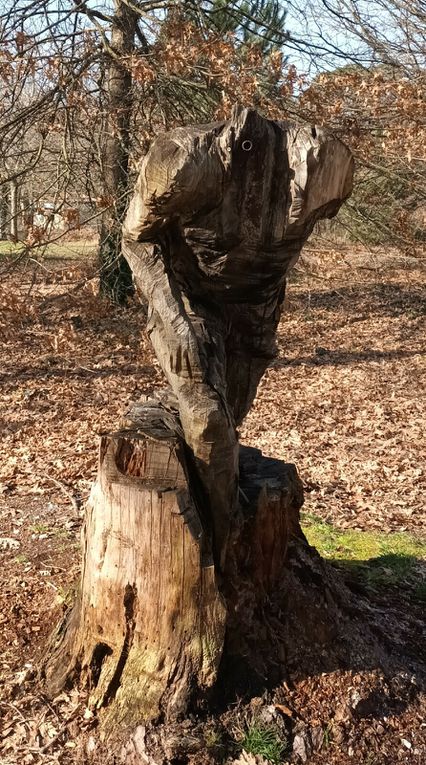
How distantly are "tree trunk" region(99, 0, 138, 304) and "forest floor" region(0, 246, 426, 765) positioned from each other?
625mm

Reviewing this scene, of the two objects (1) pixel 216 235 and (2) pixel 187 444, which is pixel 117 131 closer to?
(1) pixel 216 235

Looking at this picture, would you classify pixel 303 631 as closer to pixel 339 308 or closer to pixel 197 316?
pixel 197 316

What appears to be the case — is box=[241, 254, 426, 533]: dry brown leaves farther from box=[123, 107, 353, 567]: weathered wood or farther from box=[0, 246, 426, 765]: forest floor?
box=[123, 107, 353, 567]: weathered wood

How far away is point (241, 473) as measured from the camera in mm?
3916

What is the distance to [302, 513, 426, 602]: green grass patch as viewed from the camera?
491cm

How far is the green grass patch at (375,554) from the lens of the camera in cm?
491

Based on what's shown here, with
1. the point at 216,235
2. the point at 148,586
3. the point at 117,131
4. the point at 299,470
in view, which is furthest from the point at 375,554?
the point at 117,131

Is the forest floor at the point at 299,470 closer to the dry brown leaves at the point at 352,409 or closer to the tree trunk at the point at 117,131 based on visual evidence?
the dry brown leaves at the point at 352,409

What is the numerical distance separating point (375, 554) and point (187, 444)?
2.81 meters

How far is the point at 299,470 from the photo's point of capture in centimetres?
729

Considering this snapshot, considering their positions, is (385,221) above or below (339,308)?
above

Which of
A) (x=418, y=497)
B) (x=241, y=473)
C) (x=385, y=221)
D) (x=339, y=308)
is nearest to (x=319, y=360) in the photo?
(x=385, y=221)

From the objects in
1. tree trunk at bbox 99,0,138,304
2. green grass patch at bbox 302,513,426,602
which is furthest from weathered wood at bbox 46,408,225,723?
tree trunk at bbox 99,0,138,304

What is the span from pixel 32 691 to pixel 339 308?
12.2 meters
